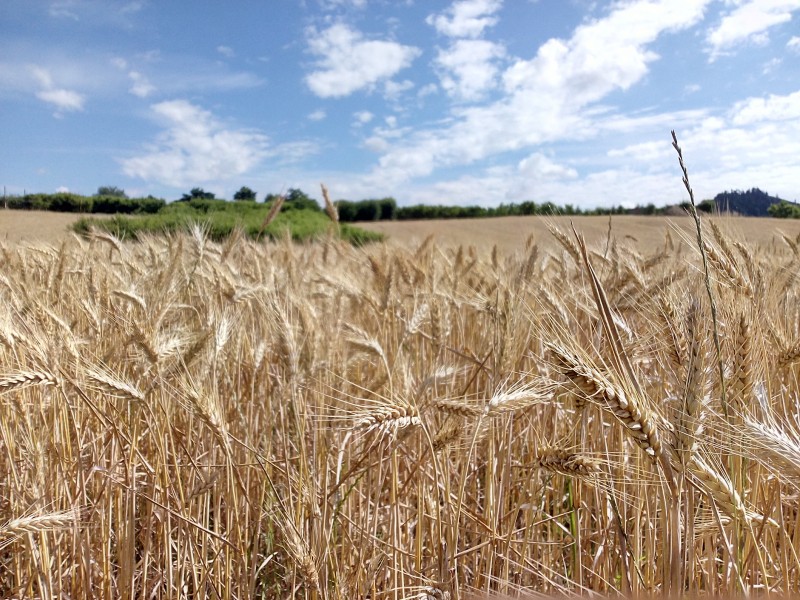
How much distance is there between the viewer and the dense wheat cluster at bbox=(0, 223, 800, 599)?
1.02 metres

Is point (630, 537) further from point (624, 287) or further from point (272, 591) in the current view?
point (272, 591)

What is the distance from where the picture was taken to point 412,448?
2.13 meters

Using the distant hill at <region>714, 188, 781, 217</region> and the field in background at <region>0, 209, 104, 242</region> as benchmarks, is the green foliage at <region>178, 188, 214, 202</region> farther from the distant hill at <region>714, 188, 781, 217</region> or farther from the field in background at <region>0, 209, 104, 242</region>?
the distant hill at <region>714, 188, 781, 217</region>

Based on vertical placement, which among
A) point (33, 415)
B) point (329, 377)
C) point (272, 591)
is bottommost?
point (272, 591)

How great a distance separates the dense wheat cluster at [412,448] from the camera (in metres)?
1.02

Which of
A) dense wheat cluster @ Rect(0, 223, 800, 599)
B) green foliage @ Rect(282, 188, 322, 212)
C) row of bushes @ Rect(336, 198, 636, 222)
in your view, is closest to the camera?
dense wheat cluster @ Rect(0, 223, 800, 599)

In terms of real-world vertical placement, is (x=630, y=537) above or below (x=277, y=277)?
Result: below

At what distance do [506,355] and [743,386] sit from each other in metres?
0.60

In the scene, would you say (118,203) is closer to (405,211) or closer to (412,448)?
(405,211)

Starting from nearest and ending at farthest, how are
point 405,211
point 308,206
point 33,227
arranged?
point 33,227, point 308,206, point 405,211

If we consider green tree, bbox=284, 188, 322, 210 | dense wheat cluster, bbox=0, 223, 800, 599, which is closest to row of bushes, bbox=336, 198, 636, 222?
green tree, bbox=284, 188, 322, 210

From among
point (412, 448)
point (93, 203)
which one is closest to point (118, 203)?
point (93, 203)

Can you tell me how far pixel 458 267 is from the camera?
161 inches

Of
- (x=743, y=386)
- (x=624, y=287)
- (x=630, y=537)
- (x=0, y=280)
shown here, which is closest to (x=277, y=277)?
(x=0, y=280)
